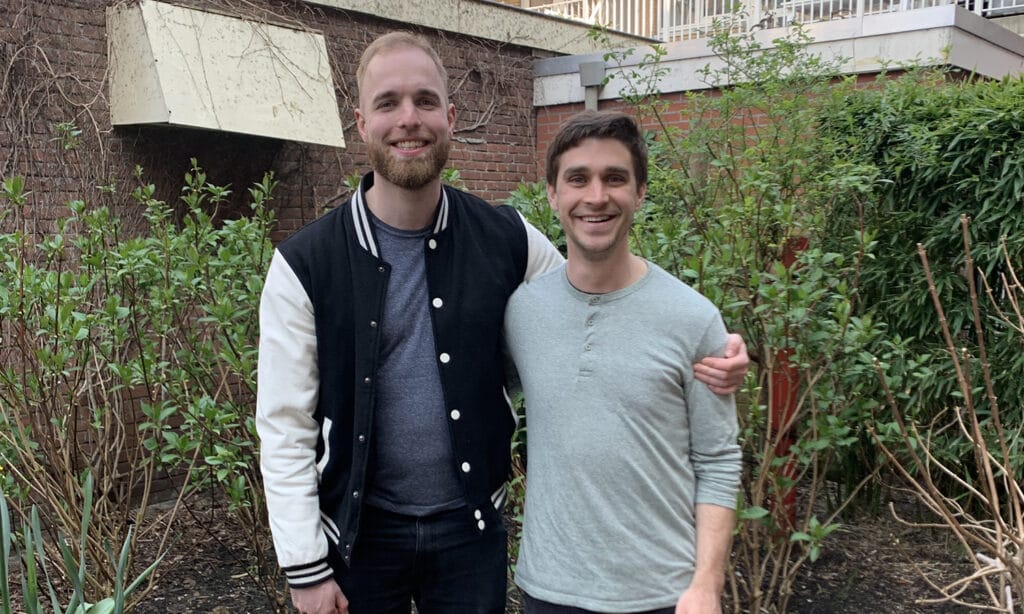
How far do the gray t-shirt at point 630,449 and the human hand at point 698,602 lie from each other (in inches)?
1.1

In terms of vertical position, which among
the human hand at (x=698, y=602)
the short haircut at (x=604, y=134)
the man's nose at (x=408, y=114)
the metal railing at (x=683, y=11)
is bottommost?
the human hand at (x=698, y=602)

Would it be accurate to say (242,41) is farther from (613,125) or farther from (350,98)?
(613,125)

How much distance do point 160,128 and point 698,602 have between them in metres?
5.40

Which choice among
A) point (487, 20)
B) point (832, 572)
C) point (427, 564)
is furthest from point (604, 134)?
point (487, 20)

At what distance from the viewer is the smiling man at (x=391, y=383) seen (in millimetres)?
2186

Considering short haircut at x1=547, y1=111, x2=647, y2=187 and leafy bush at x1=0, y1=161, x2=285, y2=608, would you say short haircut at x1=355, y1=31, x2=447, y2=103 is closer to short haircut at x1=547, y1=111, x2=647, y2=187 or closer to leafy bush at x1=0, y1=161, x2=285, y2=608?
short haircut at x1=547, y1=111, x2=647, y2=187

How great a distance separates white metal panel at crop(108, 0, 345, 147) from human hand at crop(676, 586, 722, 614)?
Result: 4961 millimetres

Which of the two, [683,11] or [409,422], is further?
[683,11]

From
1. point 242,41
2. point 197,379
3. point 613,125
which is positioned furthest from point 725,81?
point 613,125

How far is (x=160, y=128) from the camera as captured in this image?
241 inches

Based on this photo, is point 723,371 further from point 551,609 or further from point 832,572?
point 832,572

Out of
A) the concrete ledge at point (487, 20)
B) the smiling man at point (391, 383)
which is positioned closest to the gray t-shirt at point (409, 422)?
the smiling man at point (391, 383)

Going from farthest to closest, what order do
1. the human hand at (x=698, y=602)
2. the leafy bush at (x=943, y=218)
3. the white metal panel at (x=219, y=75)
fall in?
the white metal panel at (x=219, y=75), the leafy bush at (x=943, y=218), the human hand at (x=698, y=602)

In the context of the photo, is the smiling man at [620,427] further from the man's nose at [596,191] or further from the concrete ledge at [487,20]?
the concrete ledge at [487,20]
